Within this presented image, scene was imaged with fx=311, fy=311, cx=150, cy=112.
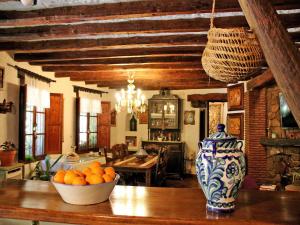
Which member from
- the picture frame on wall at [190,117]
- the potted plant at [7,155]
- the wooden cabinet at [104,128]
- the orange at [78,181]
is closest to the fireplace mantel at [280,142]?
the picture frame on wall at [190,117]

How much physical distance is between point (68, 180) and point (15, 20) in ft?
7.59

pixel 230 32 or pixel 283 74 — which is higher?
pixel 230 32

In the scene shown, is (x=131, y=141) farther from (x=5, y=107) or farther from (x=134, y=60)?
(x=5, y=107)

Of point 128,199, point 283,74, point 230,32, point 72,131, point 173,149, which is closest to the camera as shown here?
point 283,74

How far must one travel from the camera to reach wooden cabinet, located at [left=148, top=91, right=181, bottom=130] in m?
8.95

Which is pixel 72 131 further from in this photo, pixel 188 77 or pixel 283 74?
pixel 283 74

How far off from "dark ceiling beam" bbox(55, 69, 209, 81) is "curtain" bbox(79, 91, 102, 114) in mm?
753

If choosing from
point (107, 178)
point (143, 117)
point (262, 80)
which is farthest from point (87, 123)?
point (107, 178)

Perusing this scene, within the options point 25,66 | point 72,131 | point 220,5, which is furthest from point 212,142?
point 72,131

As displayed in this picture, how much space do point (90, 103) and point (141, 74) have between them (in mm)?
1960

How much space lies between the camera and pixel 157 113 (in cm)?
909

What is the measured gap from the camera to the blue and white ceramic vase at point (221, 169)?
1306 millimetres

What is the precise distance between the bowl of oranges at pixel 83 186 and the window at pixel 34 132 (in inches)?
170

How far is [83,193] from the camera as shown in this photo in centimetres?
146
